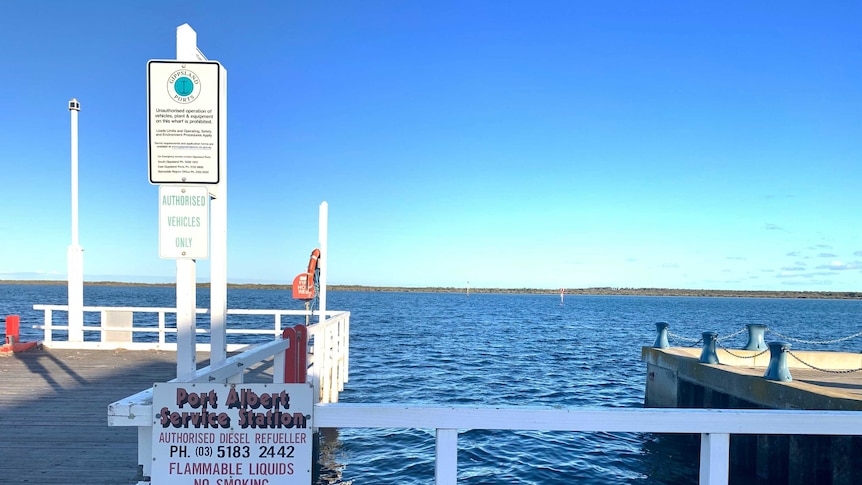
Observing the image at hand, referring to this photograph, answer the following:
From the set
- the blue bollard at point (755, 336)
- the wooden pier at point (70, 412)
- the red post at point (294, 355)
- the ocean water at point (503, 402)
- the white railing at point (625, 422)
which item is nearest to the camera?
the white railing at point (625, 422)

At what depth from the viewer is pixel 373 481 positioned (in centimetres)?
893

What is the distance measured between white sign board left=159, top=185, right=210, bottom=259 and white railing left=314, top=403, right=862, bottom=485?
1.56 metres

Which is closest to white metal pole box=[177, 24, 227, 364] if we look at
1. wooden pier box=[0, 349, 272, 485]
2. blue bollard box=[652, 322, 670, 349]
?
wooden pier box=[0, 349, 272, 485]

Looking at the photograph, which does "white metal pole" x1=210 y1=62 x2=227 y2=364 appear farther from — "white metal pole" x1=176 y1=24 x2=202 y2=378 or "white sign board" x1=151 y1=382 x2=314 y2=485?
"white sign board" x1=151 y1=382 x2=314 y2=485

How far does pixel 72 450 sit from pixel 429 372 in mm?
14659

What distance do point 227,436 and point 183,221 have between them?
4.72ft

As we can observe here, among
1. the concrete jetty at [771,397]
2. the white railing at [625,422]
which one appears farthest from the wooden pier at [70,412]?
the concrete jetty at [771,397]

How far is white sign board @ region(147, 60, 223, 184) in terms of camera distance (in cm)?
337

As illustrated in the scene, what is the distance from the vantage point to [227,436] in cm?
276

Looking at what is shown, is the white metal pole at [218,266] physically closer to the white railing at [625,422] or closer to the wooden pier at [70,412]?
the wooden pier at [70,412]

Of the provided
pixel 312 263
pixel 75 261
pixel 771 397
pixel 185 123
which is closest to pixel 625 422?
pixel 185 123

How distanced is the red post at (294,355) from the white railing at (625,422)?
151 inches

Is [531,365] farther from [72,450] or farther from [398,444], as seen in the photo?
[72,450]

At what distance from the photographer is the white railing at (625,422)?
2678 millimetres
